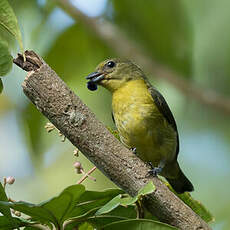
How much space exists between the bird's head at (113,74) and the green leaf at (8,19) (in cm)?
196

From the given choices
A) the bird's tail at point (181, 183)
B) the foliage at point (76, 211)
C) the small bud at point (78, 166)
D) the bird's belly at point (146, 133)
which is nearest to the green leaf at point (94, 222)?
the foliage at point (76, 211)

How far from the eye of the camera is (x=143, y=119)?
3.93 metres

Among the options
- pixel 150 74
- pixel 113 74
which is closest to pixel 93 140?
pixel 113 74

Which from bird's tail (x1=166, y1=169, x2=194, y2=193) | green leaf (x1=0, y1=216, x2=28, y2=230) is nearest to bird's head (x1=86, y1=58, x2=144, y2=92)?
bird's tail (x1=166, y1=169, x2=194, y2=193)

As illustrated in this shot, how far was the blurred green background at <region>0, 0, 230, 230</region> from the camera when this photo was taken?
14.2 feet

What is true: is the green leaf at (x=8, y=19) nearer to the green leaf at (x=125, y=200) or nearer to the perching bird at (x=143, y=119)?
the green leaf at (x=125, y=200)

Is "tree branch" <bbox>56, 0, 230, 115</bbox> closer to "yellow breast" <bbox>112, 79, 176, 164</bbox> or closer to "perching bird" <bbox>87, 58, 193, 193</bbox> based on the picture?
"perching bird" <bbox>87, 58, 193, 193</bbox>

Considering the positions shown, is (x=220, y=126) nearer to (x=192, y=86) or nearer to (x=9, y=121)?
(x=192, y=86)

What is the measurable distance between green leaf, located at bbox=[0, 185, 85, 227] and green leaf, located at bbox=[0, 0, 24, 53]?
22.8 inches

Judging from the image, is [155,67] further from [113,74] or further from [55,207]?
[55,207]

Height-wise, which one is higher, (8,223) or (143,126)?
(143,126)

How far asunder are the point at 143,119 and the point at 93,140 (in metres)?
1.64

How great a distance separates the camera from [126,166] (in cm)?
237

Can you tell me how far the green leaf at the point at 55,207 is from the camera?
81.5 inches
